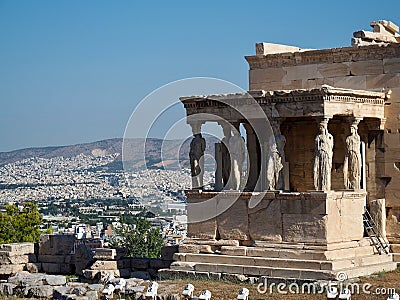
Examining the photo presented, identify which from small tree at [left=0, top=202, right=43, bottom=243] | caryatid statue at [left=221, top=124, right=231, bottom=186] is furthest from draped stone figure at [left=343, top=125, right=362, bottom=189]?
small tree at [left=0, top=202, right=43, bottom=243]

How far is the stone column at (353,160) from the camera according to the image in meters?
21.0

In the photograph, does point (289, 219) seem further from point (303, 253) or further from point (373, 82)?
point (373, 82)

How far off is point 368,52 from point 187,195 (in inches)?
195

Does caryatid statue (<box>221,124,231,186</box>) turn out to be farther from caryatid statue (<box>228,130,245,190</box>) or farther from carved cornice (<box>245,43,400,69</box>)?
carved cornice (<box>245,43,400,69</box>)

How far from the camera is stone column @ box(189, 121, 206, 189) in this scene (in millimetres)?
22281

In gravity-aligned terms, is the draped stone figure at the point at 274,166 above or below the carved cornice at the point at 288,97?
below

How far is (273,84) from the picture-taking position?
2294 cm

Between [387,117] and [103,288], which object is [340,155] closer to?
[387,117]

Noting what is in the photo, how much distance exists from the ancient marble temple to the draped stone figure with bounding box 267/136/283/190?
0.02 metres

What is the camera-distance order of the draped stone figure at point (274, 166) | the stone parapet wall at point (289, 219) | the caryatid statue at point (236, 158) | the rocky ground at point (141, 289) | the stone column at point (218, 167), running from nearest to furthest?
the rocky ground at point (141, 289) → the stone parapet wall at point (289, 219) → the draped stone figure at point (274, 166) → the caryatid statue at point (236, 158) → the stone column at point (218, 167)

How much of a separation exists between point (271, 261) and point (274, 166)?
1.97m

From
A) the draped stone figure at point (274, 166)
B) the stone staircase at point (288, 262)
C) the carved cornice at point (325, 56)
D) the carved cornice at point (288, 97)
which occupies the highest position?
the carved cornice at point (325, 56)

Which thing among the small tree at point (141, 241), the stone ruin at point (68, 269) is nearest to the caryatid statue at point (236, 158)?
the stone ruin at point (68, 269)

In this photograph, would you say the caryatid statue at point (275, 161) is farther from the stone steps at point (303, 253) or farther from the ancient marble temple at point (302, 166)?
the stone steps at point (303, 253)
